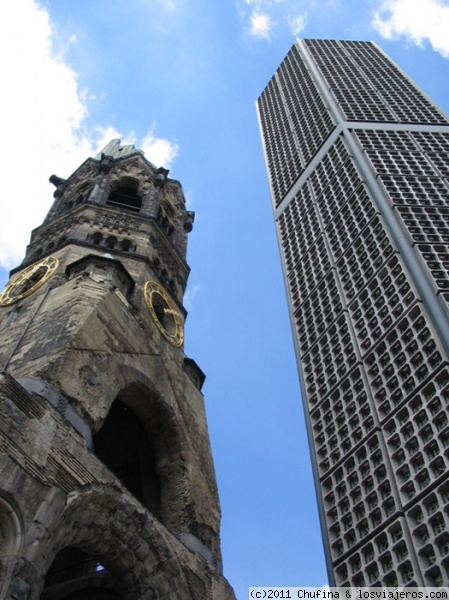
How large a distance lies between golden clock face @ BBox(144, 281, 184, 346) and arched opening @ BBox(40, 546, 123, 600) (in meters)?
7.14

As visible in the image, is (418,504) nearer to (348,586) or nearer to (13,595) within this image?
(348,586)

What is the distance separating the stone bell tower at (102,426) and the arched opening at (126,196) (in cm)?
144

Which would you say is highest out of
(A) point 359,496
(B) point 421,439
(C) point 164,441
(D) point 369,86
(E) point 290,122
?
(E) point 290,122

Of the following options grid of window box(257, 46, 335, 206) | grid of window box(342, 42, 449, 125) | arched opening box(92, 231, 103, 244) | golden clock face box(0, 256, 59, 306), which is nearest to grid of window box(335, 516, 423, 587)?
golden clock face box(0, 256, 59, 306)

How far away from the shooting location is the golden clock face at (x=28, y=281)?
60.0ft

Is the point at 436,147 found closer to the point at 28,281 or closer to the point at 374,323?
the point at 374,323

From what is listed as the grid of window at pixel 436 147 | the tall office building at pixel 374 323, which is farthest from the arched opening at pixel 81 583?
the grid of window at pixel 436 147

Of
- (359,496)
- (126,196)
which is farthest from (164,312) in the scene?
(359,496)

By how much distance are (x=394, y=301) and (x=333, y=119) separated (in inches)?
506

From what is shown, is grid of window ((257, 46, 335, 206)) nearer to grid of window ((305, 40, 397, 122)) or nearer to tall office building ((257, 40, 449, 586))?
tall office building ((257, 40, 449, 586))

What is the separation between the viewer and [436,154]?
834 inches

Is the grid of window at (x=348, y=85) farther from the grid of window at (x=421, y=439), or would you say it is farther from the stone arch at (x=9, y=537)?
the stone arch at (x=9, y=537)

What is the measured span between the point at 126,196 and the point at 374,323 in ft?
51.2

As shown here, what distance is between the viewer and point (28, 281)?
19375mm
